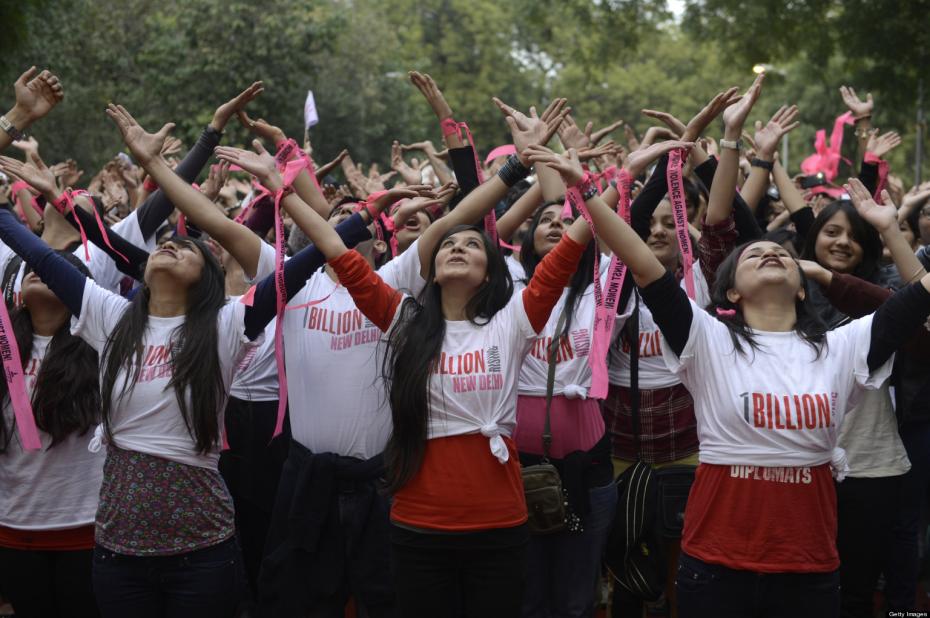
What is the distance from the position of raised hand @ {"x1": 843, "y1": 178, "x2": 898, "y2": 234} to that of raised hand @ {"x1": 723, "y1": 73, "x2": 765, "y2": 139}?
0.52 m

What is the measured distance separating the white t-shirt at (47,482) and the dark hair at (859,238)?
3.51 m

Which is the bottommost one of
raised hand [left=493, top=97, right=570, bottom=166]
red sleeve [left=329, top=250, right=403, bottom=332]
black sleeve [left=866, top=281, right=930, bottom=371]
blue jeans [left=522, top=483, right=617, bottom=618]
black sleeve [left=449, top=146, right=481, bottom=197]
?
blue jeans [left=522, top=483, right=617, bottom=618]

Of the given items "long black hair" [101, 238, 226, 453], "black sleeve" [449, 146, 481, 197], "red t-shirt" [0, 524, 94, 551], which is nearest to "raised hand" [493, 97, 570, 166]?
"black sleeve" [449, 146, 481, 197]

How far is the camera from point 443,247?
13.5ft

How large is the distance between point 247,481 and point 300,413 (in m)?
1.12

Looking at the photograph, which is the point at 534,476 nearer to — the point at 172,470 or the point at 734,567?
the point at 734,567

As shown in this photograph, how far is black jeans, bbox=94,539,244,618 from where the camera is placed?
382 centimetres

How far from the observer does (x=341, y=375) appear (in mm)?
4363

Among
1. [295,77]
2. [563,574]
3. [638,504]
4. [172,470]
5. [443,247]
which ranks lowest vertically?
[563,574]

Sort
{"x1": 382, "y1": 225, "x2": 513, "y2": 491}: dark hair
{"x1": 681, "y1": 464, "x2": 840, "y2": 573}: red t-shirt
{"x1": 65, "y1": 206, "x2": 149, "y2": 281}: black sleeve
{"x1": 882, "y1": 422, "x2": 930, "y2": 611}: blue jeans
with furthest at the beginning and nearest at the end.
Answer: {"x1": 882, "y1": 422, "x2": 930, "y2": 611}: blue jeans
{"x1": 65, "y1": 206, "x2": 149, "y2": 281}: black sleeve
{"x1": 382, "y1": 225, "x2": 513, "y2": 491}: dark hair
{"x1": 681, "y1": 464, "x2": 840, "y2": 573}: red t-shirt

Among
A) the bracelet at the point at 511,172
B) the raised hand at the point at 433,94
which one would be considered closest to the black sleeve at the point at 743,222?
the bracelet at the point at 511,172

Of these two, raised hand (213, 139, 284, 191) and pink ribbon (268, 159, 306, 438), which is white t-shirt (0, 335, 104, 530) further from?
raised hand (213, 139, 284, 191)

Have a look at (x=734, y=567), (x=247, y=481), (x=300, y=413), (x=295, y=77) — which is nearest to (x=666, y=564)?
(x=734, y=567)

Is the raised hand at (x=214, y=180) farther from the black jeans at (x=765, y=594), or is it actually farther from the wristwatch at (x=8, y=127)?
the black jeans at (x=765, y=594)
